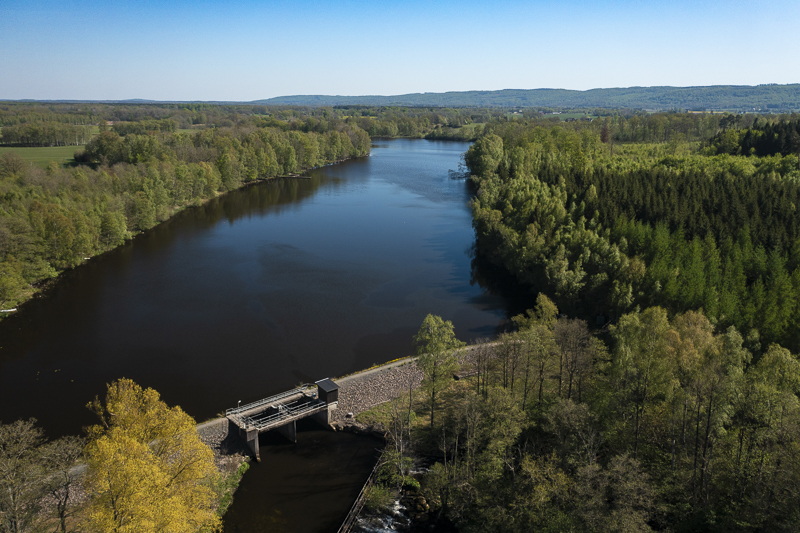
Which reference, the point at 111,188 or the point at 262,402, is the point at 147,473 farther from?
the point at 111,188

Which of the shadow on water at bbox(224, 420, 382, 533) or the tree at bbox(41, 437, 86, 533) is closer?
the tree at bbox(41, 437, 86, 533)

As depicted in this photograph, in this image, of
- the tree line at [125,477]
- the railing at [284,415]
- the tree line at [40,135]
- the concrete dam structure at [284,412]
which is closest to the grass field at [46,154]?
the tree line at [40,135]

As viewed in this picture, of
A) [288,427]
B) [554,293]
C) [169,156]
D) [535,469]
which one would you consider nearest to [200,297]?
[288,427]

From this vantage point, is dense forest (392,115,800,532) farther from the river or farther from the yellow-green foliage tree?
Result: the yellow-green foliage tree

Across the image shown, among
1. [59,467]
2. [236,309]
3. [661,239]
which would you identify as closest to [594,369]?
[661,239]

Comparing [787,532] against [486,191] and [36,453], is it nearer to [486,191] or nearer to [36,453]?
[36,453]

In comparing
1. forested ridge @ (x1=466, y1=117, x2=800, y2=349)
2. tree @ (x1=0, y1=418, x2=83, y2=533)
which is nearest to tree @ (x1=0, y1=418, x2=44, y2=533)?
tree @ (x1=0, y1=418, x2=83, y2=533)
